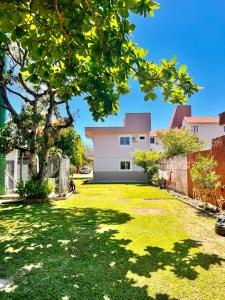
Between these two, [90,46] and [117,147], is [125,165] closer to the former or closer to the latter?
[117,147]

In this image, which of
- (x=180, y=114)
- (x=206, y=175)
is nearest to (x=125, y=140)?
(x=180, y=114)

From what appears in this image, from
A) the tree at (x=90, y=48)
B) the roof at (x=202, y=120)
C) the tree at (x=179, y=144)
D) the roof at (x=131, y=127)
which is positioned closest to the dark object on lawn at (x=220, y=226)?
the tree at (x=90, y=48)

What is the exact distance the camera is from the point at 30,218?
9250mm

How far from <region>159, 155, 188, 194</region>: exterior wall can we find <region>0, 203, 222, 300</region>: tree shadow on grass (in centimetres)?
862

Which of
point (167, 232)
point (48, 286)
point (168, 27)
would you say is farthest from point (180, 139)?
point (48, 286)

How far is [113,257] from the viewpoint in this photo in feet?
17.2

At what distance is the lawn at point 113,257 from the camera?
3809 millimetres

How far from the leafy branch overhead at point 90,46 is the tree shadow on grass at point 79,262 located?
2.70m

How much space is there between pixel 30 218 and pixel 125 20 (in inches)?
304

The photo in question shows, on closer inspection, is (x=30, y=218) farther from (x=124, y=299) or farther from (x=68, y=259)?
(x=124, y=299)

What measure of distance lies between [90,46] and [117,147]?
91.2 feet

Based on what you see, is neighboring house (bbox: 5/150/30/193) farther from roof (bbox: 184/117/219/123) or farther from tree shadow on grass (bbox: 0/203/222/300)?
roof (bbox: 184/117/219/123)

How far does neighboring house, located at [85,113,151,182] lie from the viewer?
103 ft

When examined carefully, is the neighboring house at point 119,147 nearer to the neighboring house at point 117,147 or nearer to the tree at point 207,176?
the neighboring house at point 117,147
